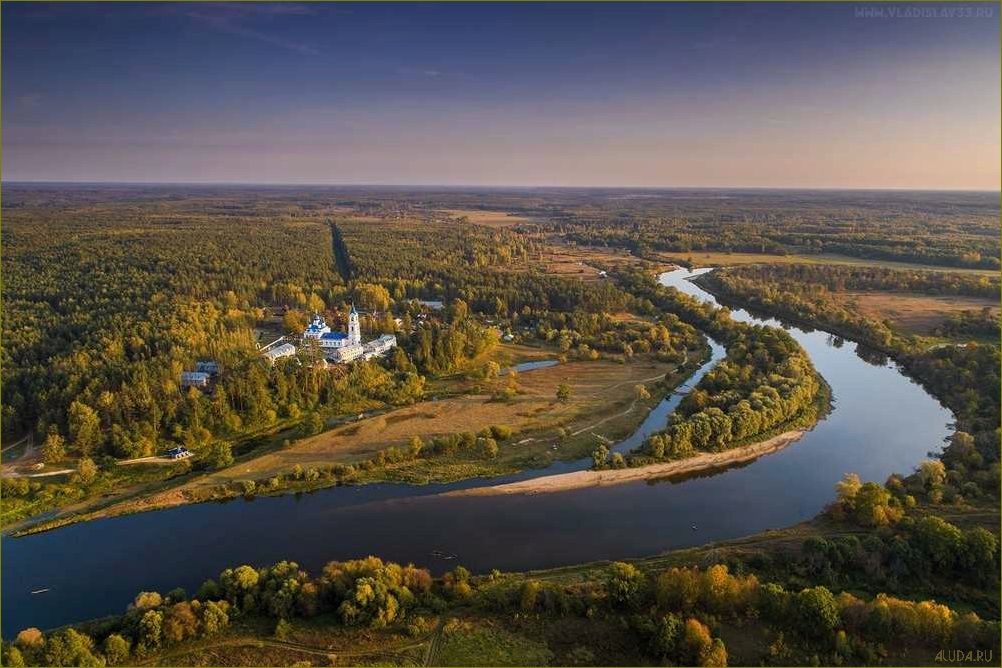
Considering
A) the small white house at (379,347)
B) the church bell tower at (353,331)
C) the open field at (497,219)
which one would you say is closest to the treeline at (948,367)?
the small white house at (379,347)

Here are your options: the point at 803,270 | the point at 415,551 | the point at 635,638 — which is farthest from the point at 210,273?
the point at 803,270

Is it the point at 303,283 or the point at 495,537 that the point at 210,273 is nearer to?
the point at 303,283

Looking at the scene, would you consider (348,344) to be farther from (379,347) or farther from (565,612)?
(565,612)

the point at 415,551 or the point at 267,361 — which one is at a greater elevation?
the point at 267,361

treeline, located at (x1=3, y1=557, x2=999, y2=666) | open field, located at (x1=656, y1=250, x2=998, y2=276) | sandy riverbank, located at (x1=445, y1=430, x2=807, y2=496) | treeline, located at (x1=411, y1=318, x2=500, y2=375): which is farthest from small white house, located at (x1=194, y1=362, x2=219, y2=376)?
open field, located at (x1=656, y1=250, x2=998, y2=276)

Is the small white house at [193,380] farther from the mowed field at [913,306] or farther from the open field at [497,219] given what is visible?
the open field at [497,219]

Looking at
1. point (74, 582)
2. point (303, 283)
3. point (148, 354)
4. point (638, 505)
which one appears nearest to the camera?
point (74, 582)
